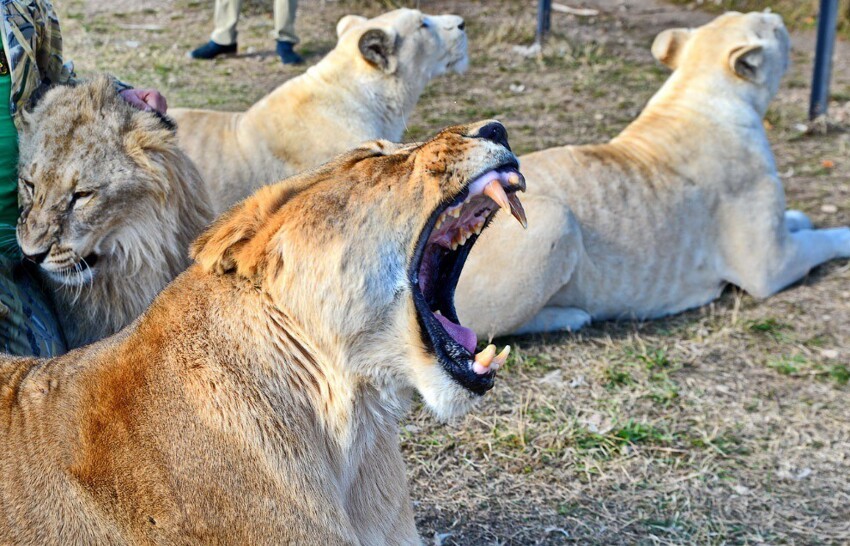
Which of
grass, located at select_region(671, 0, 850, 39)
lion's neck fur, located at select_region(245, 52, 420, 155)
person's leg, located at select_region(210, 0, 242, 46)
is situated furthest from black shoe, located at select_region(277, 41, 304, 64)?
grass, located at select_region(671, 0, 850, 39)

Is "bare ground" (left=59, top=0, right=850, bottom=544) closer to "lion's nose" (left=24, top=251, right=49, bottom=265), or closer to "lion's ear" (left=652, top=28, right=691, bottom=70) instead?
"lion's ear" (left=652, top=28, right=691, bottom=70)

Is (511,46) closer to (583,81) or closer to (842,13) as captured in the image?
(583,81)

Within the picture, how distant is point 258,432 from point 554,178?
10.0 feet

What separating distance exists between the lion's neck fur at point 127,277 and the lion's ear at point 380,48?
242 centimetres

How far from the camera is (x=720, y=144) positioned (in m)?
5.00

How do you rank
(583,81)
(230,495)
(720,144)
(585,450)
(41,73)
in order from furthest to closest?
1. (583,81)
2. (720,144)
3. (585,450)
4. (41,73)
5. (230,495)

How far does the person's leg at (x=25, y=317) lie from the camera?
2707mm

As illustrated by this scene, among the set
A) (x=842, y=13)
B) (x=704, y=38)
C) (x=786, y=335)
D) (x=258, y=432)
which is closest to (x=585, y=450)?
(x=786, y=335)

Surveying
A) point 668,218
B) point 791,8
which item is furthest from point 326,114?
point 791,8

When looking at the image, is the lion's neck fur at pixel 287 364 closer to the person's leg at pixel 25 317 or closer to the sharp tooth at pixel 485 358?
the sharp tooth at pixel 485 358

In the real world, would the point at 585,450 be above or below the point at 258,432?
below

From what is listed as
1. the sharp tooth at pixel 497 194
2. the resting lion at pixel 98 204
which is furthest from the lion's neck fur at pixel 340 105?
the sharp tooth at pixel 497 194

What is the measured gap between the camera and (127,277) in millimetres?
2936

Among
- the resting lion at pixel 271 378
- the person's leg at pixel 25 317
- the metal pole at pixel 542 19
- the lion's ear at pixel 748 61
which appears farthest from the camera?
the metal pole at pixel 542 19
